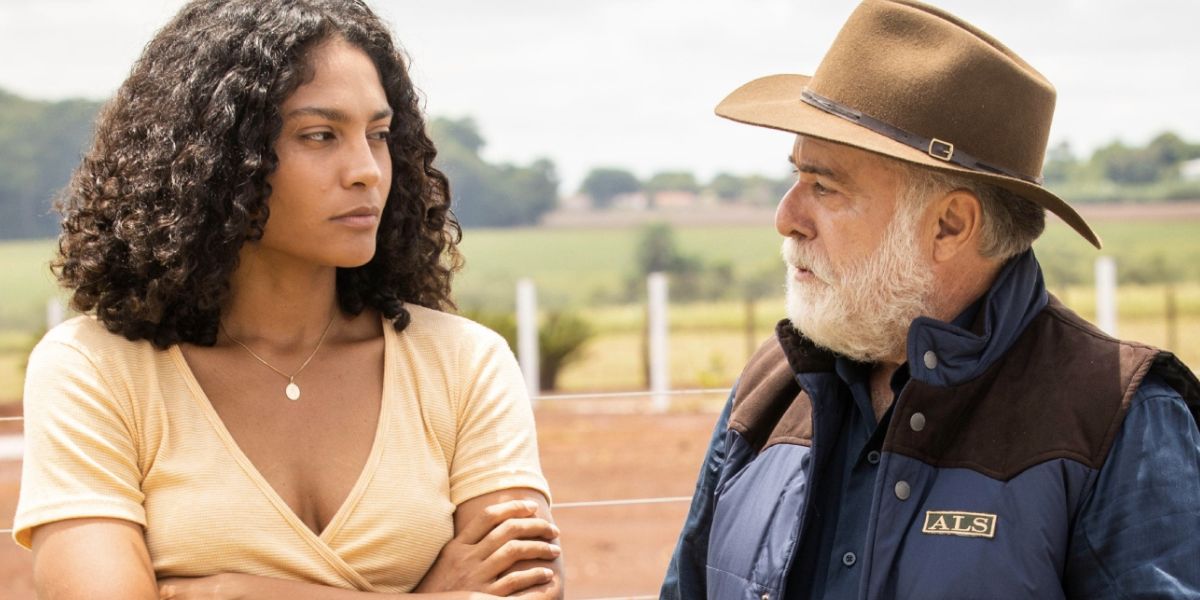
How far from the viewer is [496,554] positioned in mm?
2473

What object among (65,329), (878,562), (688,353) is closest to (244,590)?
(65,329)

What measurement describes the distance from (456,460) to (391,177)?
1.96ft

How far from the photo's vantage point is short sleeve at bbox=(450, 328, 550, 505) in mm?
2580

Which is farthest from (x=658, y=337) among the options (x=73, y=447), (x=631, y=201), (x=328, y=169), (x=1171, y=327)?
(x=631, y=201)

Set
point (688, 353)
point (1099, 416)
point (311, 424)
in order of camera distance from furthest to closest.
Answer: point (688, 353)
point (311, 424)
point (1099, 416)

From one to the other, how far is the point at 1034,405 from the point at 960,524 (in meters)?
0.24

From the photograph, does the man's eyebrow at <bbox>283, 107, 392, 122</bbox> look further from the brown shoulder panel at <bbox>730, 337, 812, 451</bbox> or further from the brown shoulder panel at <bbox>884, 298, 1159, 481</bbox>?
the brown shoulder panel at <bbox>884, 298, 1159, 481</bbox>

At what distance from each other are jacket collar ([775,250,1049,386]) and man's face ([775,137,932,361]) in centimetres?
13

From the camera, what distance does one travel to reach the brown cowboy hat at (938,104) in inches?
94.9

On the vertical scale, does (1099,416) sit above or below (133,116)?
below

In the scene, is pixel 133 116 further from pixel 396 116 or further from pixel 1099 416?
pixel 1099 416

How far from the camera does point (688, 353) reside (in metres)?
28.3

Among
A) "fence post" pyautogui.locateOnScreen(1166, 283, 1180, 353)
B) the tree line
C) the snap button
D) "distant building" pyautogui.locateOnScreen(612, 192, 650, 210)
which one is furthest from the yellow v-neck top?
"distant building" pyautogui.locateOnScreen(612, 192, 650, 210)

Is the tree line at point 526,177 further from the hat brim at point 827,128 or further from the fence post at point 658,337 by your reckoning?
the hat brim at point 827,128
